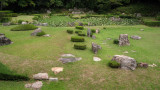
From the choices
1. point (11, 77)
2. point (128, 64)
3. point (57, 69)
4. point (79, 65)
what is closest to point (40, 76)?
point (57, 69)

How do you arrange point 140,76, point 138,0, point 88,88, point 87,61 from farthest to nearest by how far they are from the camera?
point 138,0, point 87,61, point 140,76, point 88,88

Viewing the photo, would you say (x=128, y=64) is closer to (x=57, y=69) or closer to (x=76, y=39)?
(x=57, y=69)

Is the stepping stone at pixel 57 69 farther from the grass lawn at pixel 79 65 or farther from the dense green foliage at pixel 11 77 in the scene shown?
the dense green foliage at pixel 11 77

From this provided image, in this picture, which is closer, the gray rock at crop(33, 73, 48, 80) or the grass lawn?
the grass lawn

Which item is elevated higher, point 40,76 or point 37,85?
point 40,76

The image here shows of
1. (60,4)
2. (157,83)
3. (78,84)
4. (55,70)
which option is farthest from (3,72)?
(60,4)

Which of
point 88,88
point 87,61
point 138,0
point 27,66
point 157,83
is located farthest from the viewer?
point 138,0

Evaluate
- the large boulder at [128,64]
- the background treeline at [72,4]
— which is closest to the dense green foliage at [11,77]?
the large boulder at [128,64]

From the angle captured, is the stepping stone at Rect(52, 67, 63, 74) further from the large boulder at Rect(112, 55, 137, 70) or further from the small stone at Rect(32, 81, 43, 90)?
the large boulder at Rect(112, 55, 137, 70)

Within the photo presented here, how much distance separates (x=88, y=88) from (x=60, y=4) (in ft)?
122

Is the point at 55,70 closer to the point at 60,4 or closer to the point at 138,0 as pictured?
the point at 60,4

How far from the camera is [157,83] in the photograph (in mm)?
7660

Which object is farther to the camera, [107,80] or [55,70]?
[55,70]

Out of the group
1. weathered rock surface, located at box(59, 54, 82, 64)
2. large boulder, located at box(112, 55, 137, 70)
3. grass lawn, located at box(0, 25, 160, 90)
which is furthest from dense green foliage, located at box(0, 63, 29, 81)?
large boulder, located at box(112, 55, 137, 70)
